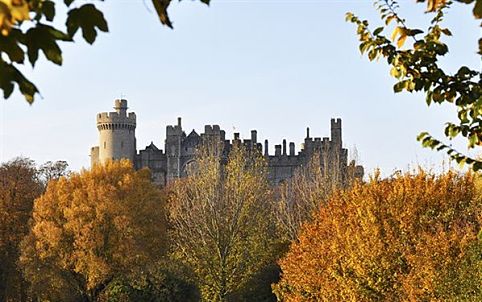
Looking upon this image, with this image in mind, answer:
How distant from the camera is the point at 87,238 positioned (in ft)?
113

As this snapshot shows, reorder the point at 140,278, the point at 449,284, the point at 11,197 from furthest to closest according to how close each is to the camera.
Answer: the point at 11,197 → the point at 140,278 → the point at 449,284

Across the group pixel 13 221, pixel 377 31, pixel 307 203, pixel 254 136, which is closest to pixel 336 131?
pixel 254 136

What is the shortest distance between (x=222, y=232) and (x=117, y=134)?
155ft

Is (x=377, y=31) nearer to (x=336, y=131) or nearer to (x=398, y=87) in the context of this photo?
(x=398, y=87)

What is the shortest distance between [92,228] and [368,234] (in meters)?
16.2

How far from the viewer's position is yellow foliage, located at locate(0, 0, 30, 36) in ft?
6.77

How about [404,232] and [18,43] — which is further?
[404,232]

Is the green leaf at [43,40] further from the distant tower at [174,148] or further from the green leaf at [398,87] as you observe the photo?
the distant tower at [174,148]

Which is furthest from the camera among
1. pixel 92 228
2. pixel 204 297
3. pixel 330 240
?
pixel 92 228

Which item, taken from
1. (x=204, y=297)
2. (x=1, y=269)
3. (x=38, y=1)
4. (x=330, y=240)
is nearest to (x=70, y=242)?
(x=1, y=269)

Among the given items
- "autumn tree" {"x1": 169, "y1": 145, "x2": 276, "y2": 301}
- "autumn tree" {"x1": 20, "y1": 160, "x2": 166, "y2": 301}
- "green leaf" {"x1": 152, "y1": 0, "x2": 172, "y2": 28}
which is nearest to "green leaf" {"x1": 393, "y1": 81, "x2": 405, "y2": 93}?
"green leaf" {"x1": 152, "y1": 0, "x2": 172, "y2": 28}

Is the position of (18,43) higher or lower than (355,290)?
higher

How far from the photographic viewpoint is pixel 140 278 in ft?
90.8

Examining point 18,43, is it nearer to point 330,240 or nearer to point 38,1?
point 38,1
